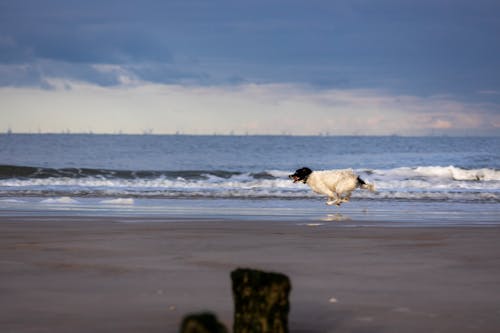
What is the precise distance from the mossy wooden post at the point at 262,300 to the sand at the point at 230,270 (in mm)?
1056

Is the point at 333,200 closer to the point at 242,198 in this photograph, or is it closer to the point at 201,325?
the point at 242,198

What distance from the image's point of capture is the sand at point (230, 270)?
236 inches

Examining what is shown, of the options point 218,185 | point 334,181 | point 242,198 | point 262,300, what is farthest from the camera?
point 218,185

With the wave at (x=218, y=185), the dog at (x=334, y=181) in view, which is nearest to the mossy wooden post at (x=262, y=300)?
the dog at (x=334, y=181)

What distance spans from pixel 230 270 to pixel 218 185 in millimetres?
20212

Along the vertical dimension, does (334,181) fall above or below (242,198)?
above

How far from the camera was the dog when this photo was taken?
18.3 metres

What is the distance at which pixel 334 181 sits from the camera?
60.5 ft

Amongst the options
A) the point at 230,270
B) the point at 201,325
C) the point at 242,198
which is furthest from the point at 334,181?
the point at 201,325

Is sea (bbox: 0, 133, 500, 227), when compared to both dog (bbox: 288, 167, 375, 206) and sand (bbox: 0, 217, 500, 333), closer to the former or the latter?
dog (bbox: 288, 167, 375, 206)

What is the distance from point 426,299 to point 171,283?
2290mm

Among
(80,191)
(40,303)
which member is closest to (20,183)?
(80,191)

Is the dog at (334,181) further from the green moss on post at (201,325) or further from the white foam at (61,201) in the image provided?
the green moss on post at (201,325)

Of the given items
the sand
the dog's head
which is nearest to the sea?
the dog's head
